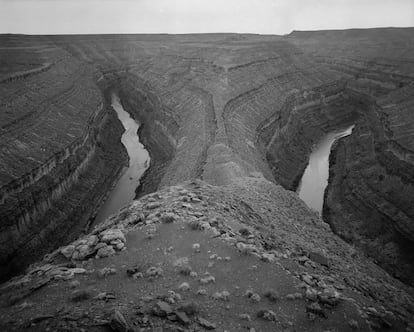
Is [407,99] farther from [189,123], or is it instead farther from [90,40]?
[90,40]

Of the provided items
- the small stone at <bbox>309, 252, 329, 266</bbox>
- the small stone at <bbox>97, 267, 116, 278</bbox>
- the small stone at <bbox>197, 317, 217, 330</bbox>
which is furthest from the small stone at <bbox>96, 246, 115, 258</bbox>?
the small stone at <bbox>309, 252, 329, 266</bbox>

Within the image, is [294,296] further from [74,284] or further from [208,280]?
[74,284]

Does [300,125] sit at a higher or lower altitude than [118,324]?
lower

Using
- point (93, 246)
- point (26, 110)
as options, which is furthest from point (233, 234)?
point (26, 110)

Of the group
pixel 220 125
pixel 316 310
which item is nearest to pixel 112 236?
pixel 316 310

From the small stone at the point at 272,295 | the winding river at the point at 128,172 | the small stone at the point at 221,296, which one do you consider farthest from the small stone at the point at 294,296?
the winding river at the point at 128,172

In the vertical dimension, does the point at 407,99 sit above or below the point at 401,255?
above
